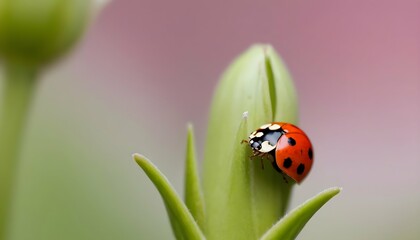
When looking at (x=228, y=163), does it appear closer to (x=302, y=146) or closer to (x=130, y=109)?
(x=302, y=146)

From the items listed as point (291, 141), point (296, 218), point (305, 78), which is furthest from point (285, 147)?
point (305, 78)

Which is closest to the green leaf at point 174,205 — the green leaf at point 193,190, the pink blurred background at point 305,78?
the green leaf at point 193,190

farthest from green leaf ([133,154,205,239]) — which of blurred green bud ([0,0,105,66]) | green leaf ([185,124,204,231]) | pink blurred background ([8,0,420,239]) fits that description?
pink blurred background ([8,0,420,239])

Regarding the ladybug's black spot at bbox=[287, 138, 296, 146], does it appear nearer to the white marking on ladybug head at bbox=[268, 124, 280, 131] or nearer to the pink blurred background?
the white marking on ladybug head at bbox=[268, 124, 280, 131]

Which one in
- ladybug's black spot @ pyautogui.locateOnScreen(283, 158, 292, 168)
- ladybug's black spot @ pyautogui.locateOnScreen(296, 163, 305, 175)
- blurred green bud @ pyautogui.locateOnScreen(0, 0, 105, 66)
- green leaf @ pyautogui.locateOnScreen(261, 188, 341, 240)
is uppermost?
blurred green bud @ pyautogui.locateOnScreen(0, 0, 105, 66)

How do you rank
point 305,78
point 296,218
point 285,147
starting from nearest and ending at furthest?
point 296,218
point 285,147
point 305,78

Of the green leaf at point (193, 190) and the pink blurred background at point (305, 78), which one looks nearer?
the green leaf at point (193, 190)

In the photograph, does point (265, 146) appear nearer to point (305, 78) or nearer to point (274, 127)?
point (274, 127)

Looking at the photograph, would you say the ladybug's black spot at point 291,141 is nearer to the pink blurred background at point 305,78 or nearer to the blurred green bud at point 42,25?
the blurred green bud at point 42,25
